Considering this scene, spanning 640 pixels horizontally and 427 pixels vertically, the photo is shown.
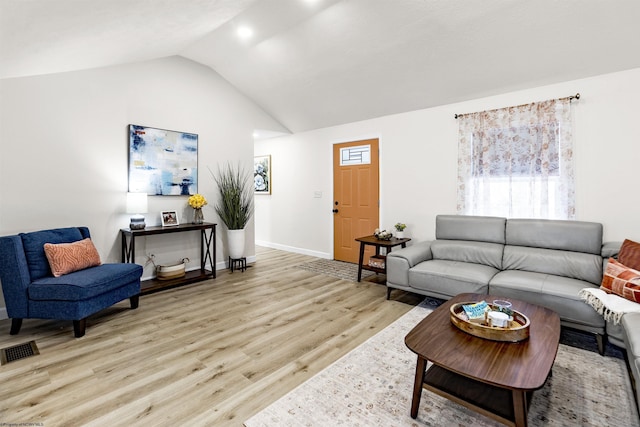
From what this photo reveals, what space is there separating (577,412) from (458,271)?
149 centimetres

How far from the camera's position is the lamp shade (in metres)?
3.77

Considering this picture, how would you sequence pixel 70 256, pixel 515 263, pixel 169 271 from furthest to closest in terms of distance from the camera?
1. pixel 169 271
2. pixel 515 263
3. pixel 70 256

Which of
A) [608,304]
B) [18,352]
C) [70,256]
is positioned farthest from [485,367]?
[70,256]

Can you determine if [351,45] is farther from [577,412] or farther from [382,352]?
[577,412]

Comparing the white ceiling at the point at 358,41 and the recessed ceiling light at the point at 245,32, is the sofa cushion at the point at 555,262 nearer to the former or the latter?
the white ceiling at the point at 358,41

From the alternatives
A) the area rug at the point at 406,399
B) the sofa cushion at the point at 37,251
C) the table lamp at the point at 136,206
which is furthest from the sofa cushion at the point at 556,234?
the sofa cushion at the point at 37,251

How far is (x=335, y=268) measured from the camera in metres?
5.02

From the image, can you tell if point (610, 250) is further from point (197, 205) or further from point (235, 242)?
point (197, 205)

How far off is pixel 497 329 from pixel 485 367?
1.15 ft

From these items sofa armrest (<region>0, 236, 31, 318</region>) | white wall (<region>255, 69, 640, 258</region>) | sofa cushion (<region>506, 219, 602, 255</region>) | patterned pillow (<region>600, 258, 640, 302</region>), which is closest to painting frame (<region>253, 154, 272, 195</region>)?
white wall (<region>255, 69, 640, 258</region>)

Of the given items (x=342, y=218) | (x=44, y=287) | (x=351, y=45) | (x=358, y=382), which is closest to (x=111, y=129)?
(x=44, y=287)

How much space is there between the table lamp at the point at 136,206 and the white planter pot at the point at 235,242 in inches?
49.3

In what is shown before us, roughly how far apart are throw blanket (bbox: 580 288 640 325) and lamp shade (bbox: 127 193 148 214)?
4.54 m

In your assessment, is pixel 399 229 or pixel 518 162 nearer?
pixel 518 162
